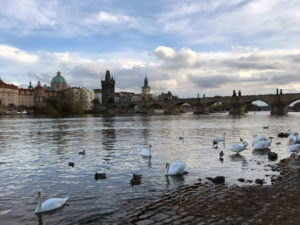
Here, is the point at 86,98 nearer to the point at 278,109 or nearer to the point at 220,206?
the point at 278,109

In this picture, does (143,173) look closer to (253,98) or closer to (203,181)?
(203,181)

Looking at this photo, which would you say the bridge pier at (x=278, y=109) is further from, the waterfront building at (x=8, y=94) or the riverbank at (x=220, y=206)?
the waterfront building at (x=8, y=94)

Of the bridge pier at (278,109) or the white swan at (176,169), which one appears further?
the bridge pier at (278,109)

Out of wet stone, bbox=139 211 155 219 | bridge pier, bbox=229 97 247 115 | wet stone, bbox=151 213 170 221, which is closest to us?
wet stone, bbox=151 213 170 221

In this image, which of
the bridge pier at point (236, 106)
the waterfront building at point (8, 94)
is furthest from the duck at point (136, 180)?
the waterfront building at point (8, 94)

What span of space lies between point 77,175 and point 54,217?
3.99 m

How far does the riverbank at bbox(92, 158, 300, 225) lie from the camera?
6.04 meters

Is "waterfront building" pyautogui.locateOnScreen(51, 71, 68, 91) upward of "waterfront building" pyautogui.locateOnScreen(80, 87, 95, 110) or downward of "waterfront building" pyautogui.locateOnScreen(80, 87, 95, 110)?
upward

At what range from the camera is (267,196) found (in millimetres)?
7441

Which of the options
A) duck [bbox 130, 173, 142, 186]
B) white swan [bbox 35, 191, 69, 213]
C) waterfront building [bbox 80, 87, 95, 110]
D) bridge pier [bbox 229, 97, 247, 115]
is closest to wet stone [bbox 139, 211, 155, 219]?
white swan [bbox 35, 191, 69, 213]

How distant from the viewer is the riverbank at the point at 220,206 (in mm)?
6035

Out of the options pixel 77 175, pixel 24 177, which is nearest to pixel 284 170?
pixel 77 175

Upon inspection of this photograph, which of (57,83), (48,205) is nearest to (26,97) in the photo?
(57,83)

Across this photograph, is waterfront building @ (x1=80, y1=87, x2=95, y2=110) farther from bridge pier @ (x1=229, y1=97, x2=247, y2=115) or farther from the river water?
the river water
